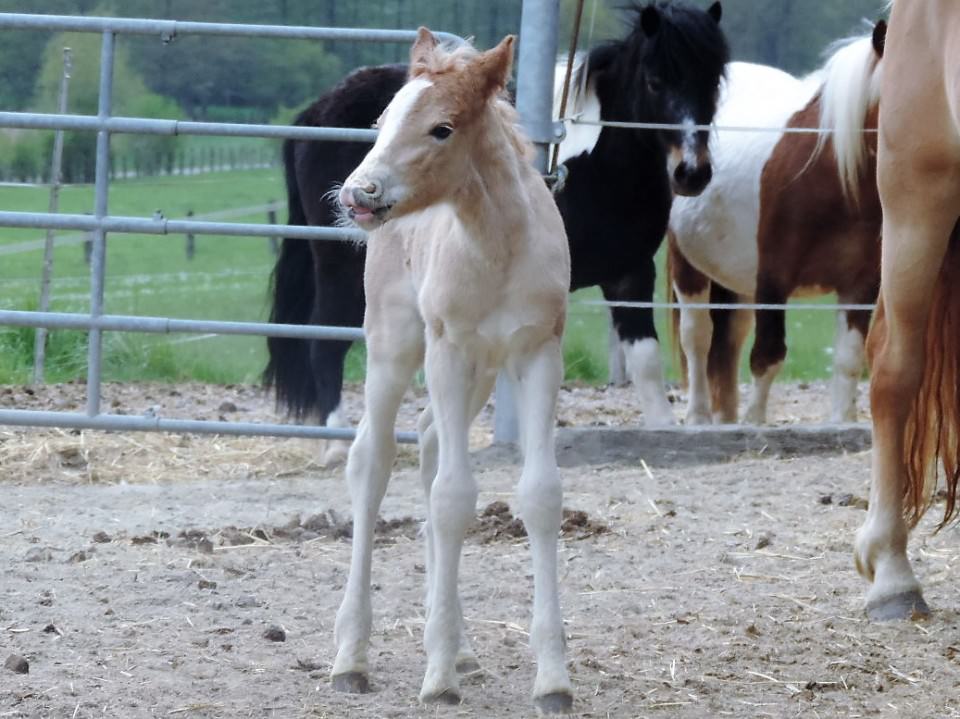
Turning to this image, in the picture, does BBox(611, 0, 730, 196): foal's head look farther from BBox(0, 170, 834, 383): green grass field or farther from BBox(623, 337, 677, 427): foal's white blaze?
BBox(0, 170, 834, 383): green grass field

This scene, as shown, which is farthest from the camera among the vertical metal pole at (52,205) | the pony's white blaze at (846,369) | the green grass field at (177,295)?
the green grass field at (177,295)

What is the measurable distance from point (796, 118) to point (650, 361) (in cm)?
161

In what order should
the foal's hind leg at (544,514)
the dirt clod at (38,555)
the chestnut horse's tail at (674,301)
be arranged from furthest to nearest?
the chestnut horse's tail at (674,301) → the dirt clod at (38,555) → the foal's hind leg at (544,514)

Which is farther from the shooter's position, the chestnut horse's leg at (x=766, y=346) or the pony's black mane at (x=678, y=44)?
the chestnut horse's leg at (x=766, y=346)

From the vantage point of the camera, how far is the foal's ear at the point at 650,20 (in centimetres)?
644

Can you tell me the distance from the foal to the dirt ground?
0.16 meters

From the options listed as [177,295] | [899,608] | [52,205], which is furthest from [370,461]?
[177,295]

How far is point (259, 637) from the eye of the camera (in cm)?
353

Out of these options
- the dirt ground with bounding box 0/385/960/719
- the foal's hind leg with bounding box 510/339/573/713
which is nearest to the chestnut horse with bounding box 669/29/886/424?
the dirt ground with bounding box 0/385/960/719

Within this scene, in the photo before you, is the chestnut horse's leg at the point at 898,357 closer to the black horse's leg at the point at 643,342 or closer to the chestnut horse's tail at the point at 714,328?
the black horse's leg at the point at 643,342

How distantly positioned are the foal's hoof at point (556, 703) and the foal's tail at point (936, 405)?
1411 mm

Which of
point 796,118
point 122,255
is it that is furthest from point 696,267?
point 122,255

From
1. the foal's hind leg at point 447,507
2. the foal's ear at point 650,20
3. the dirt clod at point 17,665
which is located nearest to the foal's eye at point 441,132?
the foal's hind leg at point 447,507

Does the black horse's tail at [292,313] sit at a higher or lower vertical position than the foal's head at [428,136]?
lower
